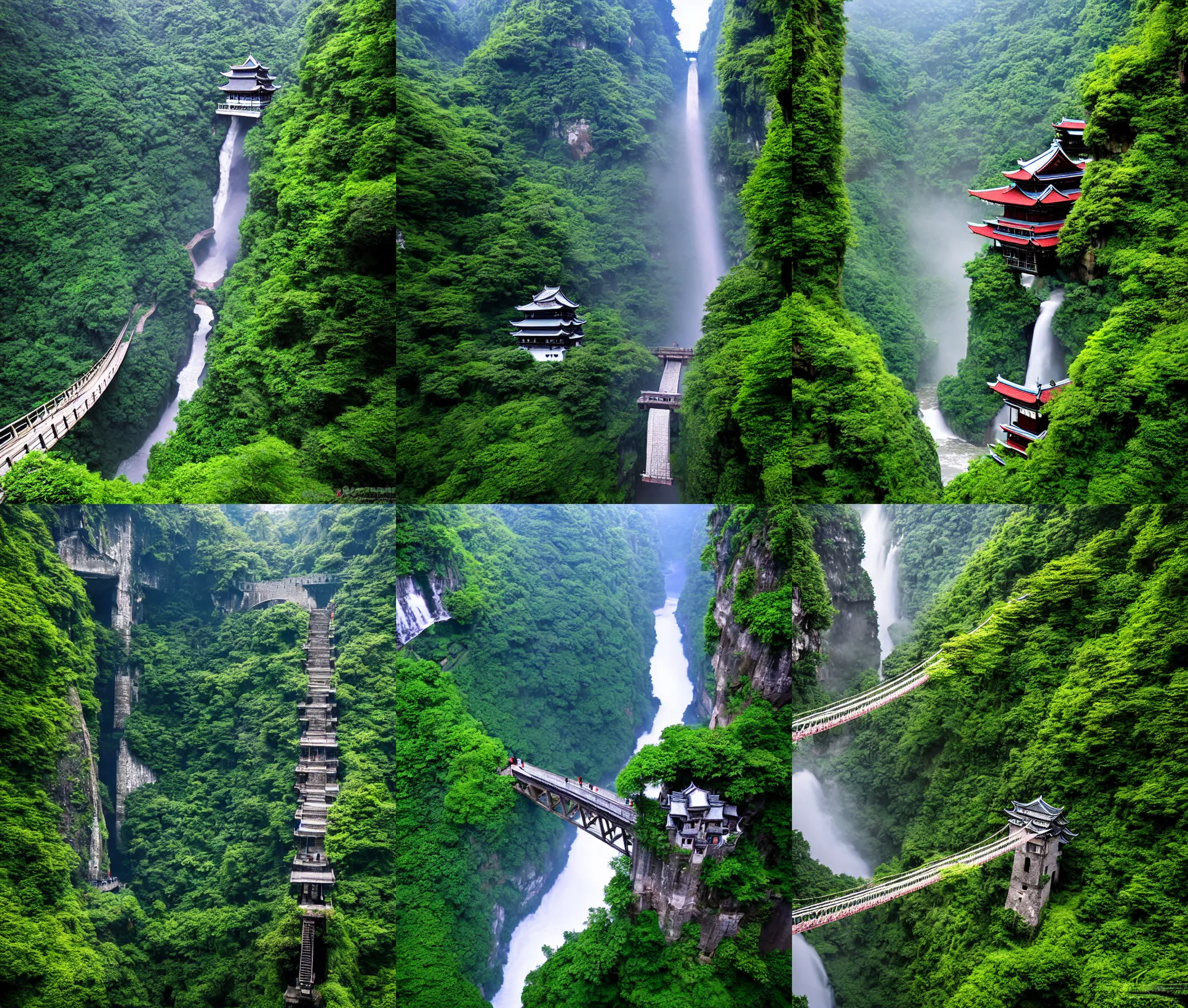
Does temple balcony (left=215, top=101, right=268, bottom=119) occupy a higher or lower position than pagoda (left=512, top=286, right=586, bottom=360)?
higher

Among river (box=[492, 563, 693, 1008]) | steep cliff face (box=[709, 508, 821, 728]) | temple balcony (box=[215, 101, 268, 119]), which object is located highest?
temple balcony (box=[215, 101, 268, 119])

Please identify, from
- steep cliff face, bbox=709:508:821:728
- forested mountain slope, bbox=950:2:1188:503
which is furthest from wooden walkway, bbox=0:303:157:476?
forested mountain slope, bbox=950:2:1188:503

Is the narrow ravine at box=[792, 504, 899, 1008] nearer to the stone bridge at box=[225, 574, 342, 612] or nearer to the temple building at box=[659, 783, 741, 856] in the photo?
the temple building at box=[659, 783, 741, 856]

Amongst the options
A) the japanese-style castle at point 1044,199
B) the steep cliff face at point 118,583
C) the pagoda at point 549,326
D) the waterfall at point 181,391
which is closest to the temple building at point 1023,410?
the japanese-style castle at point 1044,199

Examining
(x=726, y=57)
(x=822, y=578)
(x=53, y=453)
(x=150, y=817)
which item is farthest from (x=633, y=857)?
(x=726, y=57)

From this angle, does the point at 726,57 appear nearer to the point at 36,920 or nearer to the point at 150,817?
the point at 150,817

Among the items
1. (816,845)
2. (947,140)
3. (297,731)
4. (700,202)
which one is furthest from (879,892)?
(947,140)

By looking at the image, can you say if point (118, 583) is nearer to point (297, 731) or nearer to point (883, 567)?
point (297, 731)
